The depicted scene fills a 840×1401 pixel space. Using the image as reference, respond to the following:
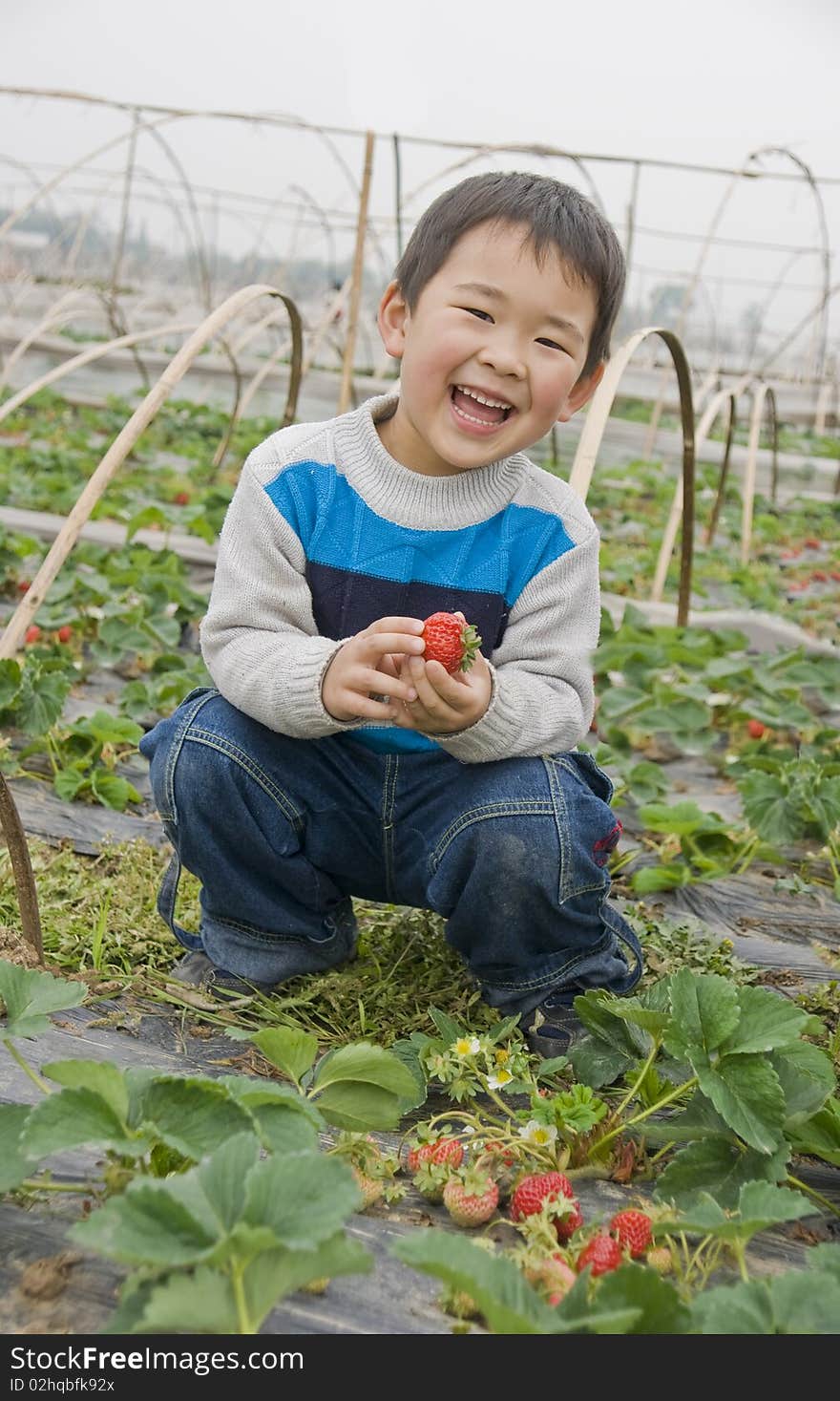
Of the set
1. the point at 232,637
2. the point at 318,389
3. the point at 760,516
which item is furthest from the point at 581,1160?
the point at 318,389

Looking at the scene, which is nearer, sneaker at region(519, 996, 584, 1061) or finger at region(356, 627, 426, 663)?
finger at region(356, 627, 426, 663)

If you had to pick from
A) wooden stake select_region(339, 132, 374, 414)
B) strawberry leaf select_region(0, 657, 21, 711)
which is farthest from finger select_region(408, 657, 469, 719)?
wooden stake select_region(339, 132, 374, 414)

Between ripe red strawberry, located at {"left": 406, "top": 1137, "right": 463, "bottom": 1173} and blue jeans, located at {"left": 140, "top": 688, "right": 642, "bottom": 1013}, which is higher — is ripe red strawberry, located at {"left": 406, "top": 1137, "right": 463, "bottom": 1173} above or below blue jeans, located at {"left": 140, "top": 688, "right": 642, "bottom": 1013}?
below

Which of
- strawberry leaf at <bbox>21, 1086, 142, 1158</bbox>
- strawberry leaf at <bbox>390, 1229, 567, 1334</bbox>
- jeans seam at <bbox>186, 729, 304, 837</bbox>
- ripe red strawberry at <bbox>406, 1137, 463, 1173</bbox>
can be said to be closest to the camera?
strawberry leaf at <bbox>390, 1229, 567, 1334</bbox>

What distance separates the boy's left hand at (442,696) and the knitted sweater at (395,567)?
0.28 feet

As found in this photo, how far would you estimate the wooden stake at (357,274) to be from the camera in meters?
3.21

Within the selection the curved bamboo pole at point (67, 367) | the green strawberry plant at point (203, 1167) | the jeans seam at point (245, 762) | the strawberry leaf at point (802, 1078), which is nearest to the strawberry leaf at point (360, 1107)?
the green strawberry plant at point (203, 1167)

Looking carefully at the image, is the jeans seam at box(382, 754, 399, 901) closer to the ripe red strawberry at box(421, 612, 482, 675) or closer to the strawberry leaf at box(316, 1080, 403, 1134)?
the ripe red strawberry at box(421, 612, 482, 675)

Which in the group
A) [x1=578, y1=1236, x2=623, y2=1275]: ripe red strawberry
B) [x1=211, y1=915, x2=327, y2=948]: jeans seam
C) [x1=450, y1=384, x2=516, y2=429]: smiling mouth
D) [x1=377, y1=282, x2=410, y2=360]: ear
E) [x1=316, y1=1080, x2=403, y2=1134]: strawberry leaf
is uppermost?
[x1=377, y1=282, x2=410, y2=360]: ear

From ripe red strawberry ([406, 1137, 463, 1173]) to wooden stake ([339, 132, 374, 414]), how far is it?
7.88 feet

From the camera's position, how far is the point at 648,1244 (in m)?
1.01

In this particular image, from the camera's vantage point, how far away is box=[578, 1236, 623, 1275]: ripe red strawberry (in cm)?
97

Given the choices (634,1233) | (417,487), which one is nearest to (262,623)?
(417,487)

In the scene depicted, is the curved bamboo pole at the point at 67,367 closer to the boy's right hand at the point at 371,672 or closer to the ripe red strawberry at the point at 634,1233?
the boy's right hand at the point at 371,672
